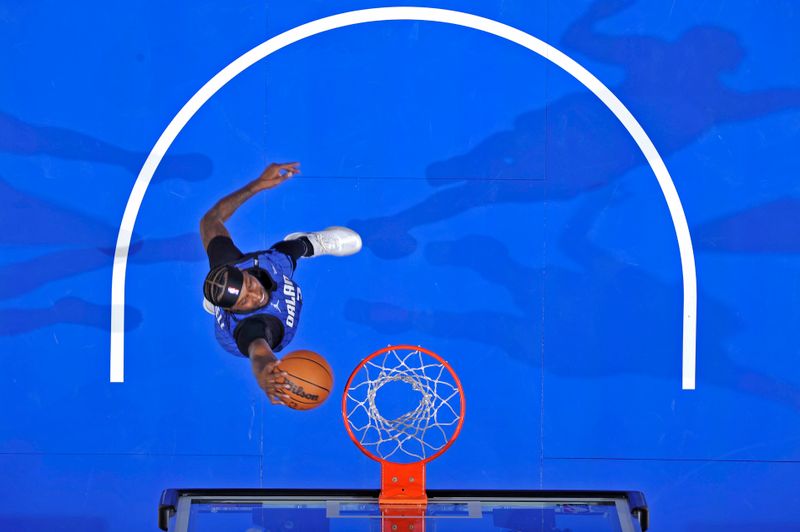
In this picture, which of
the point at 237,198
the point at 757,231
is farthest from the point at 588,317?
the point at 237,198

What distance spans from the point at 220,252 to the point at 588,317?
372 centimetres

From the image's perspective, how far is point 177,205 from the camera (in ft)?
26.9

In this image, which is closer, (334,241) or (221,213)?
(221,213)

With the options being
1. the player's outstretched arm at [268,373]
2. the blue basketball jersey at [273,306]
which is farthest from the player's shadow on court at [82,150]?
the player's outstretched arm at [268,373]

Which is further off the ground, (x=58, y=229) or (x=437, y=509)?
(x=58, y=229)

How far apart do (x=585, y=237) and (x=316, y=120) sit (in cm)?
298

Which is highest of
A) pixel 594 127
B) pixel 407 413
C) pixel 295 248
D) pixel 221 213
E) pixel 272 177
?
pixel 594 127

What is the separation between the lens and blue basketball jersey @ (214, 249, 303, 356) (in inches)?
263

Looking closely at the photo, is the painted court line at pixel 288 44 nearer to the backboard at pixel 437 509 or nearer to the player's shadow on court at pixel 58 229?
the player's shadow on court at pixel 58 229

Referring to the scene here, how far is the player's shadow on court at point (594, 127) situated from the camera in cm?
819

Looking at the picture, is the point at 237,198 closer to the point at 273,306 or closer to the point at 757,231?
the point at 273,306

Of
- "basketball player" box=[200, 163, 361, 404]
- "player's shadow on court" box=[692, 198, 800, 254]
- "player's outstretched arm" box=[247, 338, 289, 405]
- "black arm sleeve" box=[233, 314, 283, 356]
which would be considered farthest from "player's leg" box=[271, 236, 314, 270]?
"player's shadow on court" box=[692, 198, 800, 254]

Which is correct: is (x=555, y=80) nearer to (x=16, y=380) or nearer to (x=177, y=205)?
(x=177, y=205)

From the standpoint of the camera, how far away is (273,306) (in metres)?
6.71
